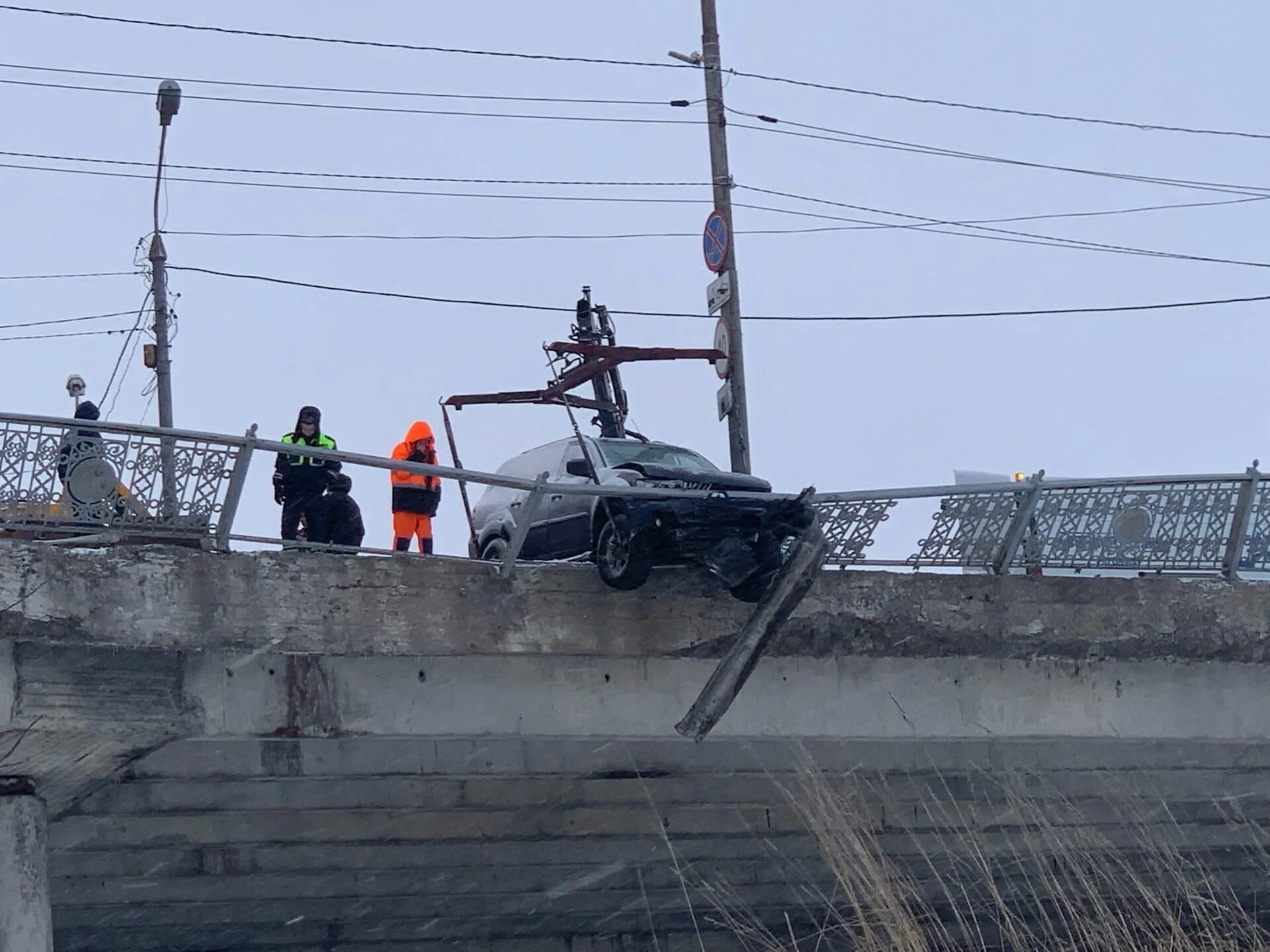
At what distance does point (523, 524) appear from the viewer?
9.16 m

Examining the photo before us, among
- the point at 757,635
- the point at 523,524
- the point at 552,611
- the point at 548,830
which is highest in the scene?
the point at 523,524

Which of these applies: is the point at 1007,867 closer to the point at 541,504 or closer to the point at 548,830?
the point at 548,830

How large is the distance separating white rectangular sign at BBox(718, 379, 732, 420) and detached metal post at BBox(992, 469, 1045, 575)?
8369mm

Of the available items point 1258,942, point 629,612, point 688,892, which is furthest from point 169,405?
point 1258,942

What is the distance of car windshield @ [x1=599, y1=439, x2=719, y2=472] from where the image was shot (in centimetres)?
1315

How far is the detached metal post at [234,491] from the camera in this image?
8.60 meters

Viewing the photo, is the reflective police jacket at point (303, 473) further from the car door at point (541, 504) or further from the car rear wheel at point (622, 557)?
the car rear wheel at point (622, 557)

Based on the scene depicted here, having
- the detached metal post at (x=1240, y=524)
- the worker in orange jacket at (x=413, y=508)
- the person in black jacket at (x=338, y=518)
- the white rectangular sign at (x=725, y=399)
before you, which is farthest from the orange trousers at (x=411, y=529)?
the white rectangular sign at (x=725, y=399)

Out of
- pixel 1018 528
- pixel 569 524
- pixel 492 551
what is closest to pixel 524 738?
pixel 569 524

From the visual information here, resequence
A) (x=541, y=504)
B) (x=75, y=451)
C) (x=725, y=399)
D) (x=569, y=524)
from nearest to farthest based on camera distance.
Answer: (x=75, y=451) → (x=541, y=504) → (x=569, y=524) → (x=725, y=399)

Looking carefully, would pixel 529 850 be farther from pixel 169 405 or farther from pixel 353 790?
pixel 169 405

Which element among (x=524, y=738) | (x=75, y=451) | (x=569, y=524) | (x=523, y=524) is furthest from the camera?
(x=569, y=524)

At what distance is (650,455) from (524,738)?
4.40m

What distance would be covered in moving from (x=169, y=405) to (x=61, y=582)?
12.3 meters
